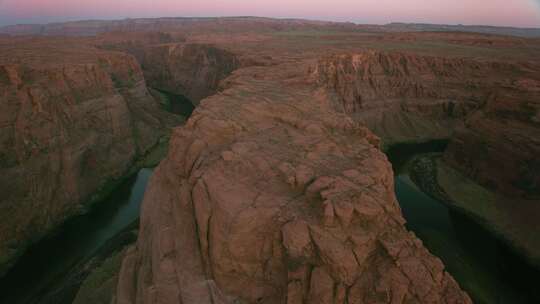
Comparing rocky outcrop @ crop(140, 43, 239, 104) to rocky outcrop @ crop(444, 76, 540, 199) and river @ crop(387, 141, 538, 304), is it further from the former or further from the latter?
river @ crop(387, 141, 538, 304)

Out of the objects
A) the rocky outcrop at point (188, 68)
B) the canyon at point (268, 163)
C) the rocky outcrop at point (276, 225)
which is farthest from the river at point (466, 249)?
the rocky outcrop at point (188, 68)

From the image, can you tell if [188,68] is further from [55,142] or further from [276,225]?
[276,225]

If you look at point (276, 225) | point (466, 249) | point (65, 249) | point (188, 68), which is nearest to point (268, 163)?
point (276, 225)

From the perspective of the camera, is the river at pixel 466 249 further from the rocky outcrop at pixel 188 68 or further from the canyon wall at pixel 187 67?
the rocky outcrop at pixel 188 68

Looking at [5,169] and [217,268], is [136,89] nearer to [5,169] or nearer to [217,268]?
[5,169]

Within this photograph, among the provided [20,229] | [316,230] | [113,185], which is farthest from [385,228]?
[113,185]
